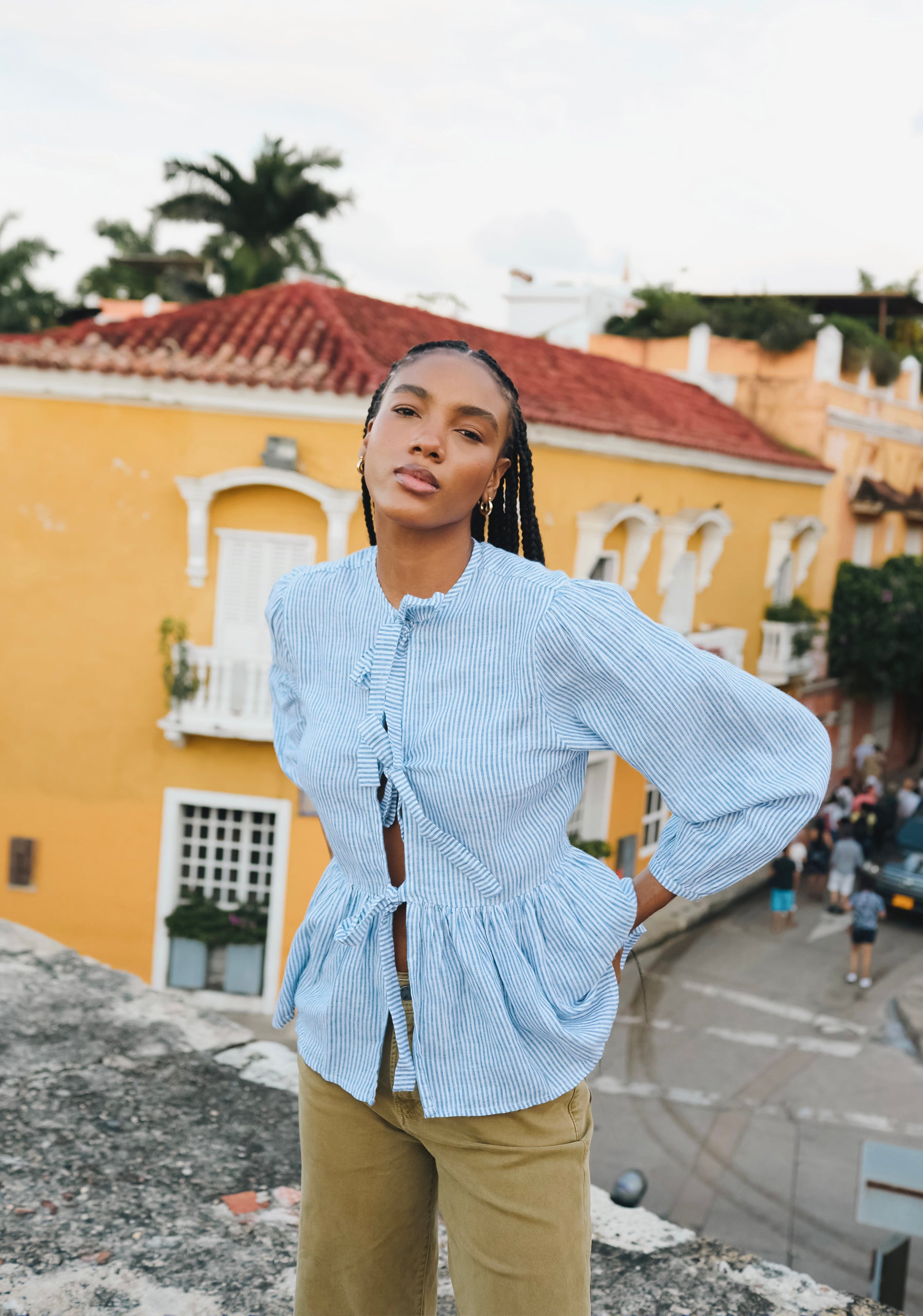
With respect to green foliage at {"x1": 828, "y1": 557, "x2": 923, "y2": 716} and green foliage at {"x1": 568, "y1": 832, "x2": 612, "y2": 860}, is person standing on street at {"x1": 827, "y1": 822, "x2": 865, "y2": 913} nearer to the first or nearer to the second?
green foliage at {"x1": 568, "y1": 832, "x2": 612, "y2": 860}

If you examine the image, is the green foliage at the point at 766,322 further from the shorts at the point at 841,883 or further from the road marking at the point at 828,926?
the road marking at the point at 828,926

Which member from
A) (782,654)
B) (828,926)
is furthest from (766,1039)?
(782,654)

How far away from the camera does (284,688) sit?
7.38ft

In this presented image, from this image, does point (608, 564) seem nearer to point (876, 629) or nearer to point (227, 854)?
point (227, 854)

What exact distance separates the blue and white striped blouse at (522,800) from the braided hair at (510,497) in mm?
276

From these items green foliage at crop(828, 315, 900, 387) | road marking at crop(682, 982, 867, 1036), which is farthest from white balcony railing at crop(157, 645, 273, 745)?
green foliage at crop(828, 315, 900, 387)

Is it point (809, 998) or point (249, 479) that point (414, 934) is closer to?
point (249, 479)

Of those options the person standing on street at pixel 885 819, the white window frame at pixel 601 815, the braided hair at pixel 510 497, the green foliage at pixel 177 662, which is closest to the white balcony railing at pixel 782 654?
the person standing on street at pixel 885 819

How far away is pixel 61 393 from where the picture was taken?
1318 centimetres

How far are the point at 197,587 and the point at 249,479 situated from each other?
145 cm

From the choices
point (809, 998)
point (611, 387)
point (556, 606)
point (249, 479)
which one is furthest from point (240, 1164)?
point (611, 387)

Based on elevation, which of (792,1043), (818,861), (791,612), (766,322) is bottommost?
(792,1043)

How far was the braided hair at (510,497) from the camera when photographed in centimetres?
202

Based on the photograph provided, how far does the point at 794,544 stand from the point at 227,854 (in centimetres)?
1283
